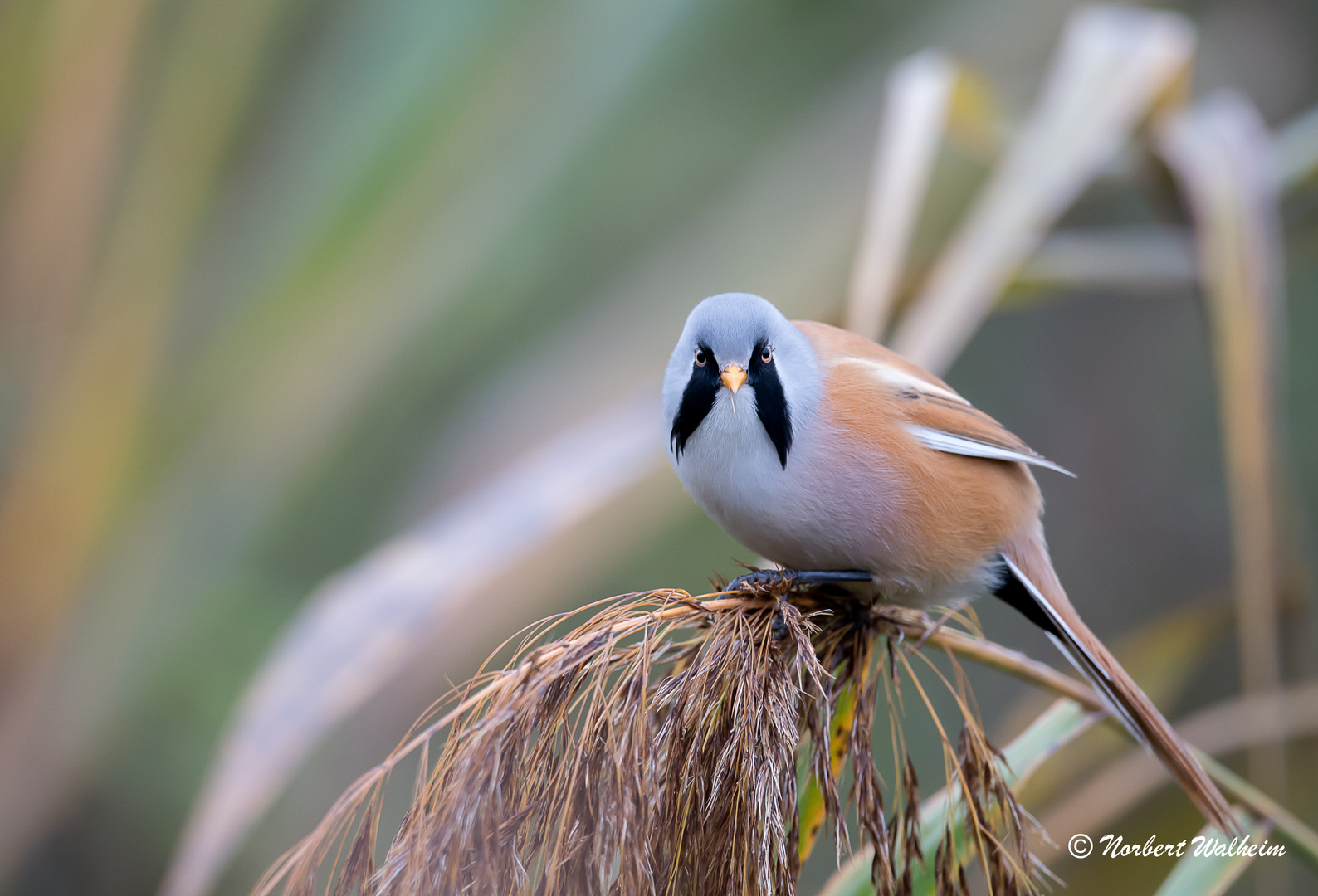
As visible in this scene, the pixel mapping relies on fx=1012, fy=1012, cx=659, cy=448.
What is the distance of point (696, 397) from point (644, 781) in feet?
1.97

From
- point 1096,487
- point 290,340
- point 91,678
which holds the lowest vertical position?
point 1096,487

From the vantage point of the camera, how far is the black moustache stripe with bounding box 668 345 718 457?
1.51 m

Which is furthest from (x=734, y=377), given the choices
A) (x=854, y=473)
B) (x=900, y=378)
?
(x=900, y=378)

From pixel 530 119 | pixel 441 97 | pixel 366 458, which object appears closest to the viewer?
pixel 441 97

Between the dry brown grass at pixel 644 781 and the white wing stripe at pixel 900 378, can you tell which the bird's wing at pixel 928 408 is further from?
the dry brown grass at pixel 644 781

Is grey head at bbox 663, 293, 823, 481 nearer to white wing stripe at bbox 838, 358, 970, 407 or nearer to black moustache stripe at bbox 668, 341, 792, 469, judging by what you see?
black moustache stripe at bbox 668, 341, 792, 469

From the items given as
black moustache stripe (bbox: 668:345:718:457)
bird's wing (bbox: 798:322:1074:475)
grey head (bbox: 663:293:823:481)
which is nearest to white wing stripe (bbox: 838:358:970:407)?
bird's wing (bbox: 798:322:1074:475)

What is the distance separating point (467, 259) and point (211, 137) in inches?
31.2

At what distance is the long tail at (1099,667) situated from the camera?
128 centimetres

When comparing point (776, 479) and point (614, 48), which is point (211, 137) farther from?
point (776, 479)

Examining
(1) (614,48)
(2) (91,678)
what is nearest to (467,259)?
(1) (614,48)

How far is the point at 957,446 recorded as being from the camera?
5.29 feet

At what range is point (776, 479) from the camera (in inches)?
58.5

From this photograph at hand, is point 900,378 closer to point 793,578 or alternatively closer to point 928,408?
point 928,408
